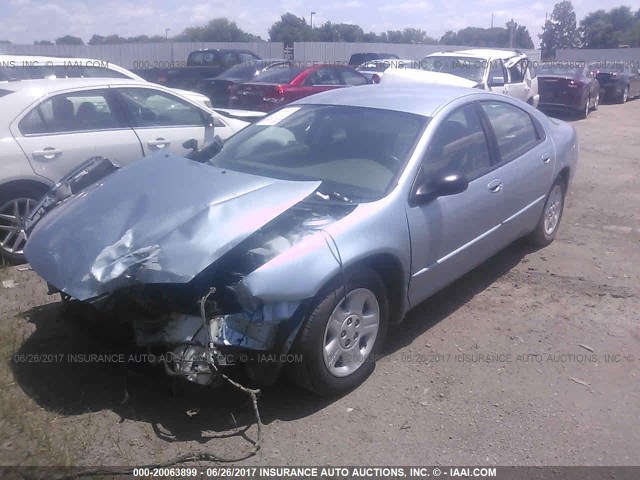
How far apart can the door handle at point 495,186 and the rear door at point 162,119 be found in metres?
3.09

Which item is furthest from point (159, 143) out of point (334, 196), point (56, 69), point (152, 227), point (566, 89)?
point (566, 89)

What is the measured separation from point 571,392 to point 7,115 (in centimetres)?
490

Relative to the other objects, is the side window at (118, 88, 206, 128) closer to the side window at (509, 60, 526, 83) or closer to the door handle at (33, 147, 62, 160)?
the door handle at (33, 147, 62, 160)

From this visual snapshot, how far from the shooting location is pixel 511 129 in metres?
5.43

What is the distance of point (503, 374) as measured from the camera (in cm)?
407

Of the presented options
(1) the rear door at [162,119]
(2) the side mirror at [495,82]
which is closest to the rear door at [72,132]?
(1) the rear door at [162,119]

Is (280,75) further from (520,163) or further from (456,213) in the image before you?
(456,213)

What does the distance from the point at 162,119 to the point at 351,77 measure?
8.68m

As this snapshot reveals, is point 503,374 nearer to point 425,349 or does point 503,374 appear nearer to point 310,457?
point 425,349

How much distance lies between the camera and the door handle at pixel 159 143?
21.1ft

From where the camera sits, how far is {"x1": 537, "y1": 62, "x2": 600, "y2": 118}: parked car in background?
55.7ft

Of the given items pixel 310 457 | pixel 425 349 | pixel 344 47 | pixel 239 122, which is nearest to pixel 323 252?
pixel 310 457

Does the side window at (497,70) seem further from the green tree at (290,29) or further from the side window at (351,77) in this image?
the green tree at (290,29)

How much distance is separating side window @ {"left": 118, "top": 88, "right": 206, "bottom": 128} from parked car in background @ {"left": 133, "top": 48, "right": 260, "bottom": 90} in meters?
11.8
